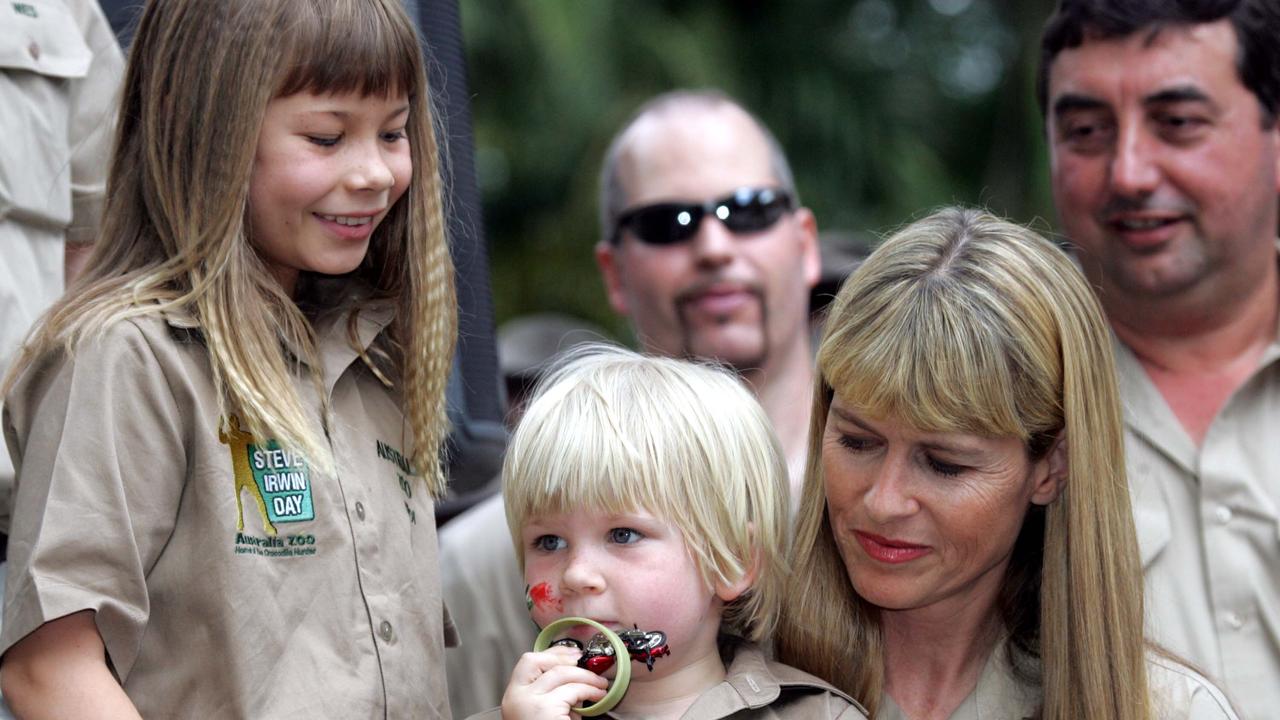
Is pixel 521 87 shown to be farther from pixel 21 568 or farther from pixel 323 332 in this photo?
pixel 21 568

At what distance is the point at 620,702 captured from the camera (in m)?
2.52

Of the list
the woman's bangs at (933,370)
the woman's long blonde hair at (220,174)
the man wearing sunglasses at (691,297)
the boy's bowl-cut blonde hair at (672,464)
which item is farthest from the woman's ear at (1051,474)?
the man wearing sunglasses at (691,297)

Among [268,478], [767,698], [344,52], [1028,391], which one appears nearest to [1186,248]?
[1028,391]

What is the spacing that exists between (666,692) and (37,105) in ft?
5.23

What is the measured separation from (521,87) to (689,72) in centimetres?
92

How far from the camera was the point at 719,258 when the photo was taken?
4035 mm

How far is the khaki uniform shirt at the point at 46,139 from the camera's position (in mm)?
2713

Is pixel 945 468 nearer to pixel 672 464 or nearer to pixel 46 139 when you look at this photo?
pixel 672 464

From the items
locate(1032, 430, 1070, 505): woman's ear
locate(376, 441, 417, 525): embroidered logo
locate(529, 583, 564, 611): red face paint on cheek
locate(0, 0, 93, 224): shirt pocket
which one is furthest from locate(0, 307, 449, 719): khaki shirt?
locate(1032, 430, 1070, 505): woman's ear

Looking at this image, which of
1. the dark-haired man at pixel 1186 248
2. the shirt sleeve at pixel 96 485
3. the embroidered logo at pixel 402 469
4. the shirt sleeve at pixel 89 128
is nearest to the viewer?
the shirt sleeve at pixel 96 485

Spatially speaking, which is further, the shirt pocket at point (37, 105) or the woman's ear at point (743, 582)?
the shirt pocket at point (37, 105)

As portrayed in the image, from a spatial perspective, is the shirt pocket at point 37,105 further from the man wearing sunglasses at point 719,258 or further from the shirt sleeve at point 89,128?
the man wearing sunglasses at point 719,258

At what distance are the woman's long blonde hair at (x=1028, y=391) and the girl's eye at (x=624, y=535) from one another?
395 mm

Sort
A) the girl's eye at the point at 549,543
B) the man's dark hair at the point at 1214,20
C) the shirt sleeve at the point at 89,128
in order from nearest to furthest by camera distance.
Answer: the girl's eye at the point at 549,543 → the shirt sleeve at the point at 89,128 → the man's dark hair at the point at 1214,20
